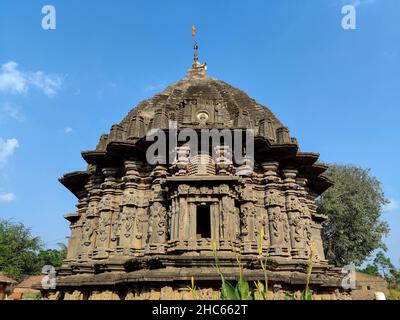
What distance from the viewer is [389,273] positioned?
48844 mm

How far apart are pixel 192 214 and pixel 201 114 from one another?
4670mm

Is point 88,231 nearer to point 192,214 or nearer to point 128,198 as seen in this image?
point 128,198

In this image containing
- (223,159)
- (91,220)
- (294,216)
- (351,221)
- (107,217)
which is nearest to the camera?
(223,159)

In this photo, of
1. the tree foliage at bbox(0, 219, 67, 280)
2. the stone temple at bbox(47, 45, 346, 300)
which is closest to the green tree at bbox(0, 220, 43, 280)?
the tree foliage at bbox(0, 219, 67, 280)

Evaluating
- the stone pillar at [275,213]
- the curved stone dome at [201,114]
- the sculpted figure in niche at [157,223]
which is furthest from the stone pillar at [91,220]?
the stone pillar at [275,213]

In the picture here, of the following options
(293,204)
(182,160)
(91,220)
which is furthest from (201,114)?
(91,220)

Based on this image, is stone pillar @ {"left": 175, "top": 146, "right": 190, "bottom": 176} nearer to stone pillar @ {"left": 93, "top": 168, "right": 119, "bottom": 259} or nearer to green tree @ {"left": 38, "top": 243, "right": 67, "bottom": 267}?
stone pillar @ {"left": 93, "top": 168, "right": 119, "bottom": 259}

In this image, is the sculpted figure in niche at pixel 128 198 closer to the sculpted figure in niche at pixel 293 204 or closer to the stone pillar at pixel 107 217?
the stone pillar at pixel 107 217

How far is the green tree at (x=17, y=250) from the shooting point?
3862 centimetres

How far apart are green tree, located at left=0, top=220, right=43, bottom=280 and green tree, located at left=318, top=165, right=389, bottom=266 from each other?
34.4 m

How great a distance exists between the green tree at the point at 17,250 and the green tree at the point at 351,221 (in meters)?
34.4

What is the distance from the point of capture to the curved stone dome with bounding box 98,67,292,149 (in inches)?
521

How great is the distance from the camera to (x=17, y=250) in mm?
42594
